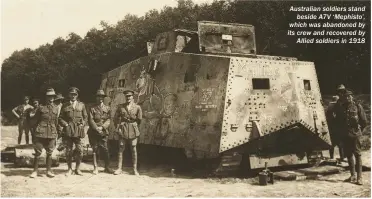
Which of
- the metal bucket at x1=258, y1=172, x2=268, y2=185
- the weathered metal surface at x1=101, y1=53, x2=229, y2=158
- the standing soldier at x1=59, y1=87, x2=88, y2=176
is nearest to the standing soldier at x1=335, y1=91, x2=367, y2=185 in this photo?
the metal bucket at x1=258, y1=172, x2=268, y2=185

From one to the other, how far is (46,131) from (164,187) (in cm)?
255

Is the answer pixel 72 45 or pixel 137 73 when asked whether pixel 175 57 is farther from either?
pixel 72 45

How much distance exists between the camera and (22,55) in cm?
3453

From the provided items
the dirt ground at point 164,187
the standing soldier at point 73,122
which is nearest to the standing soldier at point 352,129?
the dirt ground at point 164,187

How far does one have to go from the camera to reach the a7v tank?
7.93m

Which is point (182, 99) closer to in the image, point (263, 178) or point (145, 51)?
point (263, 178)

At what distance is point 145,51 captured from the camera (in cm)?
2559

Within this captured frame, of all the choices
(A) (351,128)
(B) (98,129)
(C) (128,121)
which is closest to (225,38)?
(C) (128,121)

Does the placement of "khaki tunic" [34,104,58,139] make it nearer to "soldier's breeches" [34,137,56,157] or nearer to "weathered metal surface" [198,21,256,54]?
"soldier's breeches" [34,137,56,157]

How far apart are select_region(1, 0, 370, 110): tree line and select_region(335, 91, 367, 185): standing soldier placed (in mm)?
4009

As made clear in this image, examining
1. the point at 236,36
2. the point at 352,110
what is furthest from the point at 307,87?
the point at 236,36

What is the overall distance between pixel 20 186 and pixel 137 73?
401 centimetres

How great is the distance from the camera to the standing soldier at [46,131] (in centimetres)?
813

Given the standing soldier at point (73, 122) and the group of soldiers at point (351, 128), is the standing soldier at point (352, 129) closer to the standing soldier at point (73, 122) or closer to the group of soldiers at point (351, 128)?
the group of soldiers at point (351, 128)
